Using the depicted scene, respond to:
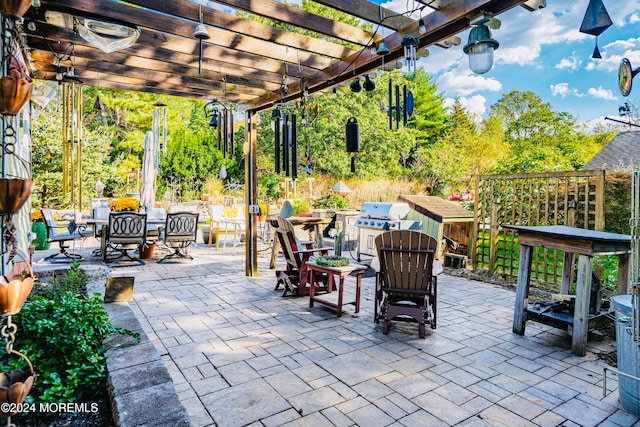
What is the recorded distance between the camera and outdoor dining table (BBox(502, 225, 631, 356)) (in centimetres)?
293

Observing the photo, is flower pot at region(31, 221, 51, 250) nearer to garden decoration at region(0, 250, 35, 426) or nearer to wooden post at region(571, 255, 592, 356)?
garden decoration at region(0, 250, 35, 426)

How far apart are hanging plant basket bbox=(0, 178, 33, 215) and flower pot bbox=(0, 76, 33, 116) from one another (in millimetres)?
269

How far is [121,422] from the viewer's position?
1517 mm

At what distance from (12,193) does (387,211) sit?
224 inches

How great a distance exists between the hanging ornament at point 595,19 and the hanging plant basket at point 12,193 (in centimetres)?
291

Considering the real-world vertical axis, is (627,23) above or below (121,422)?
above

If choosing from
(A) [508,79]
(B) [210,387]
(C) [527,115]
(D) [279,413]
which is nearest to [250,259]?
(B) [210,387]

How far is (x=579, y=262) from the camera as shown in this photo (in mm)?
2998

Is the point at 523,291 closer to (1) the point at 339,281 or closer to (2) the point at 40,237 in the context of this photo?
(1) the point at 339,281

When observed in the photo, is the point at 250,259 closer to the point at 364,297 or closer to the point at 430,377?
the point at 364,297

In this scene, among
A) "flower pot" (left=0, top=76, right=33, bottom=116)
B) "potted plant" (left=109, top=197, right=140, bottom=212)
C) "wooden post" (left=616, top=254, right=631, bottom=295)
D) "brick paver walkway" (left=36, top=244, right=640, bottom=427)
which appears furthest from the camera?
"potted plant" (left=109, top=197, right=140, bottom=212)

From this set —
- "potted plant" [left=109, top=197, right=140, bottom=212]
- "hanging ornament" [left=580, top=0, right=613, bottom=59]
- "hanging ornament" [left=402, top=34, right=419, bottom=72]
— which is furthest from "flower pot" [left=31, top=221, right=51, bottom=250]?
"hanging ornament" [left=580, top=0, right=613, bottom=59]

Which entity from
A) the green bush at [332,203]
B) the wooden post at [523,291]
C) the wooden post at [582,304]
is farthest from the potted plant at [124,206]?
the wooden post at [582,304]

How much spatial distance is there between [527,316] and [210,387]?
276cm
